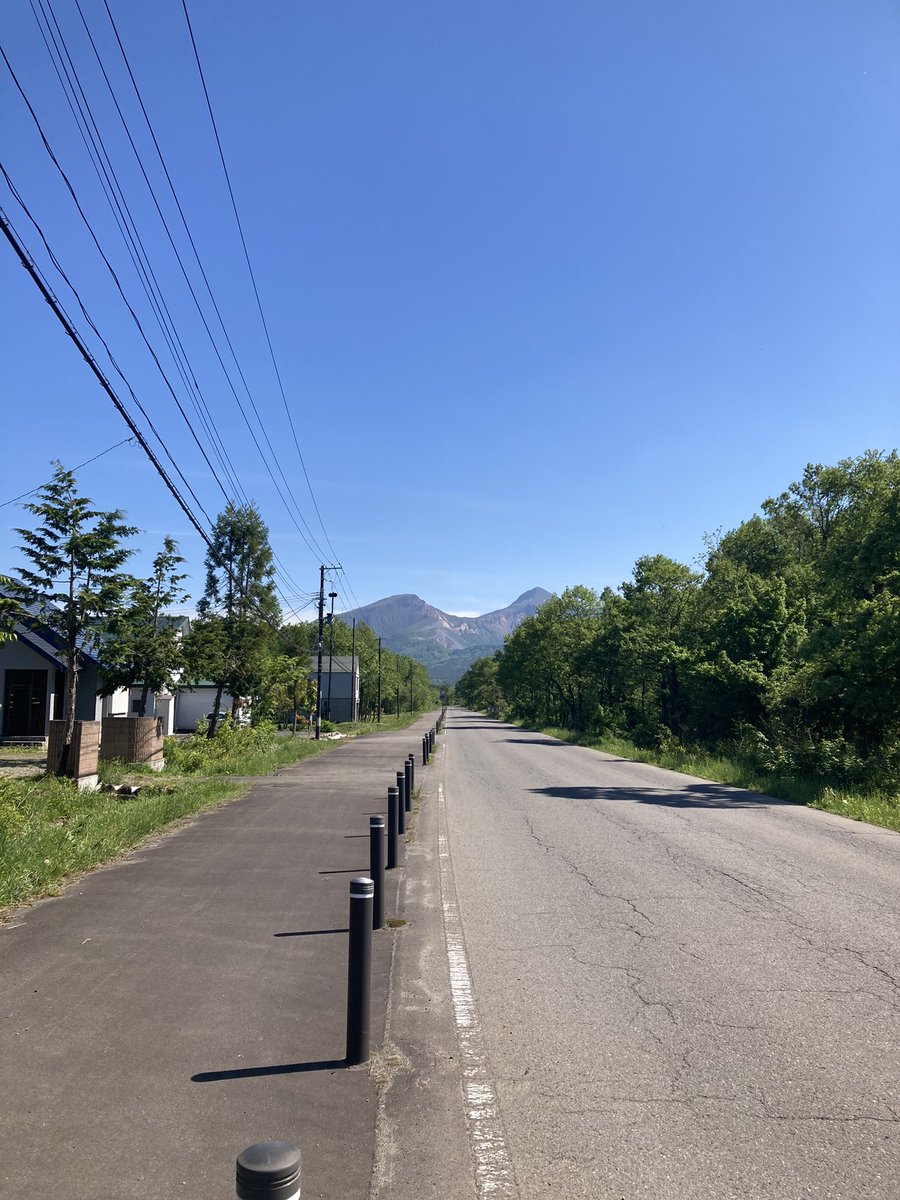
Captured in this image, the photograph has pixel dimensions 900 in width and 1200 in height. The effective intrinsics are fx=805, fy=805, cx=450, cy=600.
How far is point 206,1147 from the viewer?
3352mm

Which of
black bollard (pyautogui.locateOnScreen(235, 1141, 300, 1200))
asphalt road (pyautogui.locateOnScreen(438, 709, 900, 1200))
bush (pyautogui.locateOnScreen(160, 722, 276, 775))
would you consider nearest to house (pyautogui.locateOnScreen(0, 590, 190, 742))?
bush (pyautogui.locateOnScreen(160, 722, 276, 775))

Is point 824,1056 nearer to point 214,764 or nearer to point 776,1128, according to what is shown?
point 776,1128

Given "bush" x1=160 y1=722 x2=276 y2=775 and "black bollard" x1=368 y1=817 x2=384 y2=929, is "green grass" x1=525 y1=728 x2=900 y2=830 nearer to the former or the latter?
"black bollard" x1=368 y1=817 x2=384 y2=929

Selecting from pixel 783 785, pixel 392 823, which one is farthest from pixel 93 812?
pixel 783 785

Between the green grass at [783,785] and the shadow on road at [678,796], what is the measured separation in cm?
52

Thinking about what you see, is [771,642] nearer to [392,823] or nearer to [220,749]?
[220,749]

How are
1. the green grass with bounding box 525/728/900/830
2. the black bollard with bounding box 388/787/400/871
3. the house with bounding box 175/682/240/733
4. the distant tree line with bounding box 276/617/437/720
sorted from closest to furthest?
the black bollard with bounding box 388/787/400/871 → the green grass with bounding box 525/728/900/830 → the house with bounding box 175/682/240/733 → the distant tree line with bounding box 276/617/437/720

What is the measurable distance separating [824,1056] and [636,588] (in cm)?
5016

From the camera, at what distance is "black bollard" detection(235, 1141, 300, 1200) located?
7.40 ft

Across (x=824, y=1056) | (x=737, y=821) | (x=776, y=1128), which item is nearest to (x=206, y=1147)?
(x=776, y=1128)

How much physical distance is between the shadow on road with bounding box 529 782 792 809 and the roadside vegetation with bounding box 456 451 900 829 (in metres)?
0.88

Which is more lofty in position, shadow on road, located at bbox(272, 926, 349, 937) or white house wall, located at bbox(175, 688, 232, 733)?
white house wall, located at bbox(175, 688, 232, 733)

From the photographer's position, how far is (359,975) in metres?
4.14

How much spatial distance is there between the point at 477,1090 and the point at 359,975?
2.66ft
